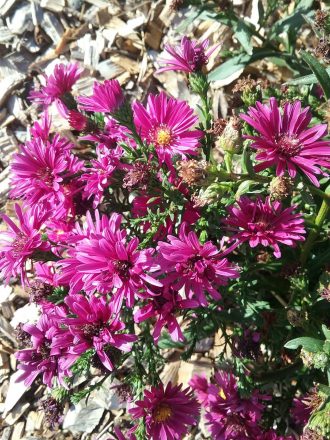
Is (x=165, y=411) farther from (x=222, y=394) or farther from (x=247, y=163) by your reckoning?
(x=247, y=163)

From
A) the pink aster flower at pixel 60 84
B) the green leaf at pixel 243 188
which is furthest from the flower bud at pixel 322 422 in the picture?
the pink aster flower at pixel 60 84

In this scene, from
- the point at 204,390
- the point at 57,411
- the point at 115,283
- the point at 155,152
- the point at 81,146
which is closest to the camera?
the point at 115,283

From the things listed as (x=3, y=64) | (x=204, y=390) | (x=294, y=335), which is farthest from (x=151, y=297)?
(x=3, y=64)

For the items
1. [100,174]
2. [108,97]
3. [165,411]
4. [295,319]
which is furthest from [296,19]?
[165,411]

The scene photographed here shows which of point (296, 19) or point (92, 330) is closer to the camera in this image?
point (92, 330)

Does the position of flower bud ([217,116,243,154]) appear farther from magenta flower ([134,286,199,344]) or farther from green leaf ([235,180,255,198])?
magenta flower ([134,286,199,344])

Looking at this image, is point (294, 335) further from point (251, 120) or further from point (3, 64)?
point (3, 64)

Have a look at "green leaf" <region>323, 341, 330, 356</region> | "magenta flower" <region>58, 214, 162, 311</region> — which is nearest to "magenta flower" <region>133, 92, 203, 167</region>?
"magenta flower" <region>58, 214, 162, 311</region>
